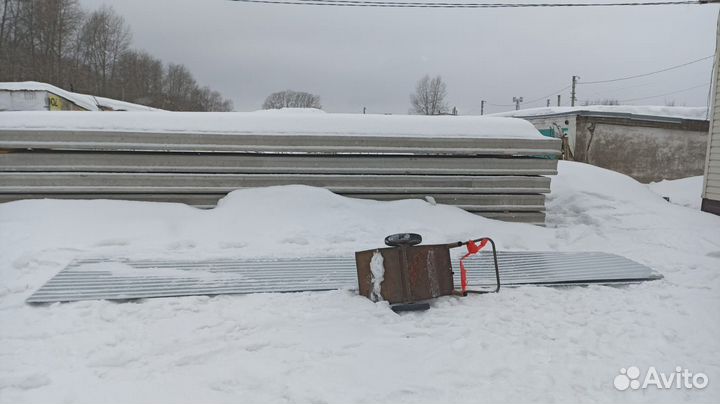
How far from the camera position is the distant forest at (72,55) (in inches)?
1556

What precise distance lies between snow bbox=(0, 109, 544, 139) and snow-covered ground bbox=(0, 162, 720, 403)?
4.01 feet

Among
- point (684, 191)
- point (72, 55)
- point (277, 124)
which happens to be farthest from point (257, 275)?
point (72, 55)

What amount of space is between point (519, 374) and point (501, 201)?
4.20 metres

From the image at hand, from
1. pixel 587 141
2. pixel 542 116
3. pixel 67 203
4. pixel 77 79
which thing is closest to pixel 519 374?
pixel 67 203

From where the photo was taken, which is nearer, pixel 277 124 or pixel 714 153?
pixel 277 124

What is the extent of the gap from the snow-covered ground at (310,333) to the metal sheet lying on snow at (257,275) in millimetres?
169

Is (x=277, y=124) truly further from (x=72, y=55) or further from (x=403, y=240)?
(x=72, y=55)

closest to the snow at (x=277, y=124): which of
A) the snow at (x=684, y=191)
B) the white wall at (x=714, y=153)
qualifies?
the white wall at (x=714, y=153)

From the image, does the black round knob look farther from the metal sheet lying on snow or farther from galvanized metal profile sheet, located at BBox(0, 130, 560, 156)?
galvanized metal profile sheet, located at BBox(0, 130, 560, 156)

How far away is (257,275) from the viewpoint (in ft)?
13.8

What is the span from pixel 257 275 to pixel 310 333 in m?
1.36

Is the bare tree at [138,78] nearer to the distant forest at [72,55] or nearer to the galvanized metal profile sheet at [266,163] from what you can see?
the distant forest at [72,55]

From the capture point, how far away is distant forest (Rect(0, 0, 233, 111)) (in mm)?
39531

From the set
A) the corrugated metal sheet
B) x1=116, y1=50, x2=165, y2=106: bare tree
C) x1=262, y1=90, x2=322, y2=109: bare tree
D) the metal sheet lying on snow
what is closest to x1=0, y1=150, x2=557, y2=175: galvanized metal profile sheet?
the corrugated metal sheet
